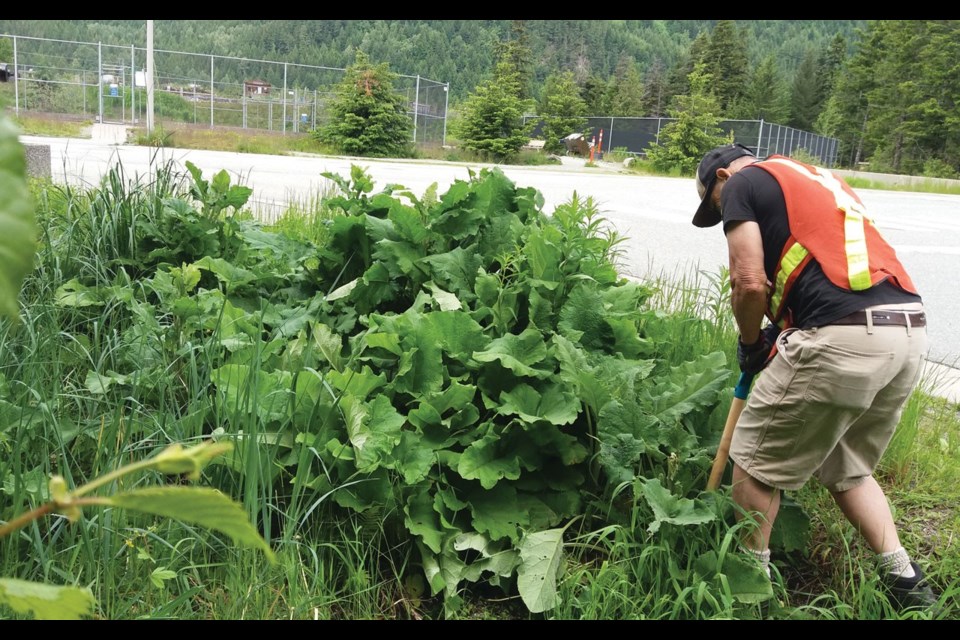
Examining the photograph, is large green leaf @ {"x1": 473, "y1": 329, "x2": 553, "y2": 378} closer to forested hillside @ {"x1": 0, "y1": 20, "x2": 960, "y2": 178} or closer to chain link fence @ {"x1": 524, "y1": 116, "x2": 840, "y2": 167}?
forested hillside @ {"x1": 0, "y1": 20, "x2": 960, "y2": 178}

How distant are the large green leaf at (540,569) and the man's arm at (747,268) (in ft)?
3.00

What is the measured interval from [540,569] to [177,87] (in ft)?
101

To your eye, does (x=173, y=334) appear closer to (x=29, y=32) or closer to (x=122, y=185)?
(x=122, y=185)

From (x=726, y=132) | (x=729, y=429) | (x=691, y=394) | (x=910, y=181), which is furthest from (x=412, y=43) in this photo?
(x=729, y=429)

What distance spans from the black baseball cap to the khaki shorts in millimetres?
587

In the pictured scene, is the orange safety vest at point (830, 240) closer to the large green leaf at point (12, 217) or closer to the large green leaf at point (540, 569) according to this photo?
the large green leaf at point (540, 569)

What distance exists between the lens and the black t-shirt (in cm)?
247

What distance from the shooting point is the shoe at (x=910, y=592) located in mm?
2572

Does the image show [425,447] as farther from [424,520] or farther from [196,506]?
[196,506]

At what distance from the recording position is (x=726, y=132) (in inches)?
1348

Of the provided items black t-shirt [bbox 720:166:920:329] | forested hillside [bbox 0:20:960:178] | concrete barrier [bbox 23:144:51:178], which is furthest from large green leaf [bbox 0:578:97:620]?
forested hillside [bbox 0:20:960:178]

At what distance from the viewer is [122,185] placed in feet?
14.3

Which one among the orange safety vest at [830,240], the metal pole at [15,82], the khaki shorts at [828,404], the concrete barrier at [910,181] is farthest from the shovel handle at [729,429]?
the metal pole at [15,82]

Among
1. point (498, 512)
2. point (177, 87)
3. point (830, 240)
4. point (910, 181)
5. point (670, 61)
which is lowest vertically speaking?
point (498, 512)
